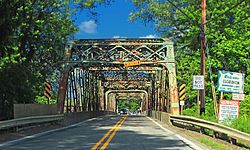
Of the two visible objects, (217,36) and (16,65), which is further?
(217,36)

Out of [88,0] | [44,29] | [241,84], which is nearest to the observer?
[241,84]

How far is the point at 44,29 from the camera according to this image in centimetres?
2619

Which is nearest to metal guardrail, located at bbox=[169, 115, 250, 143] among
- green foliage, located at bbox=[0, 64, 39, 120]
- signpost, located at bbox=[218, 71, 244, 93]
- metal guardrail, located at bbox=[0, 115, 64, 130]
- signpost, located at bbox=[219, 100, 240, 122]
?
signpost, located at bbox=[219, 100, 240, 122]

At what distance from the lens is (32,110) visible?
20.4 meters

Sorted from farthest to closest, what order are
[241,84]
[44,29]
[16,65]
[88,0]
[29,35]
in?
[88,0] → [44,29] → [29,35] → [16,65] → [241,84]

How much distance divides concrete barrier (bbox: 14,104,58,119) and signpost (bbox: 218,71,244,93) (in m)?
8.75

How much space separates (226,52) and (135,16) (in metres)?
9.60

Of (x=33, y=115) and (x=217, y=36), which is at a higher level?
(x=217, y=36)

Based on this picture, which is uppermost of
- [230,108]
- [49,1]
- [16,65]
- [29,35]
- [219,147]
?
[49,1]

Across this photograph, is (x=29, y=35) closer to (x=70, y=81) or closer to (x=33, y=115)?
(x=33, y=115)

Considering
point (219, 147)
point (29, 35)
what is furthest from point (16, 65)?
point (219, 147)

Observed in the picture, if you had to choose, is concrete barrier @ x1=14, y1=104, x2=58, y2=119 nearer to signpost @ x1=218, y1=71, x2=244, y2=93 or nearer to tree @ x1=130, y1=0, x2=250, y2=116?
signpost @ x1=218, y1=71, x2=244, y2=93

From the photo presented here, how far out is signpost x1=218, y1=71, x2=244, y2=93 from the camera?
15453 millimetres

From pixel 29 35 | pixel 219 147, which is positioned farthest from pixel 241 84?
pixel 29 35
